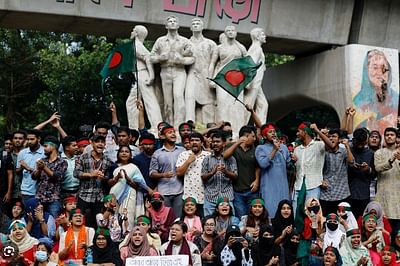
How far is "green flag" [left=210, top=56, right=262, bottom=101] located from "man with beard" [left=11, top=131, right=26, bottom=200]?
3641 millimetres

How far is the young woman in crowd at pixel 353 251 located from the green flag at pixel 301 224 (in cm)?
42

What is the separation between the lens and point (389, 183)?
12203mm

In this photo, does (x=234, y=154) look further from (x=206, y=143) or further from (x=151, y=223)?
(x=151, y=223)

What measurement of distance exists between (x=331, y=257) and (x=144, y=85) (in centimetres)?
736

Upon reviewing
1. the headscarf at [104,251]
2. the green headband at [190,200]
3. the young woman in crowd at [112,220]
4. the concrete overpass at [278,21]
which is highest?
the concrete overpass at [278,21]

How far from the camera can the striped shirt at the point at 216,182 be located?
11547mm

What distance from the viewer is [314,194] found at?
11922 millimetres

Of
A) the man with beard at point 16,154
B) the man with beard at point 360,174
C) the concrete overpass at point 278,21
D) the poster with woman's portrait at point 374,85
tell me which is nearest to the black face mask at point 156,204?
the man with beard at point 16,154

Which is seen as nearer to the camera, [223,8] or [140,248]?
[140,248]

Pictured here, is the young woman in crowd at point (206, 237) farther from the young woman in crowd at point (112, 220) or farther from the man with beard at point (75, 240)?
the man with beard at point (75, 240)

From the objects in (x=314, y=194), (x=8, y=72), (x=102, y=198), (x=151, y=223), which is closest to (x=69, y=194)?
(x=102, y=198)

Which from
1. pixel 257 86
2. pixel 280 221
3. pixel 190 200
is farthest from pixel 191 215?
pixel 257 86

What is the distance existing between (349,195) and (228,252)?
97.8 inches

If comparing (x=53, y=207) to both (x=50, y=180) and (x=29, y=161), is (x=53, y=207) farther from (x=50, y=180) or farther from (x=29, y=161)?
(x=29, y=161)
